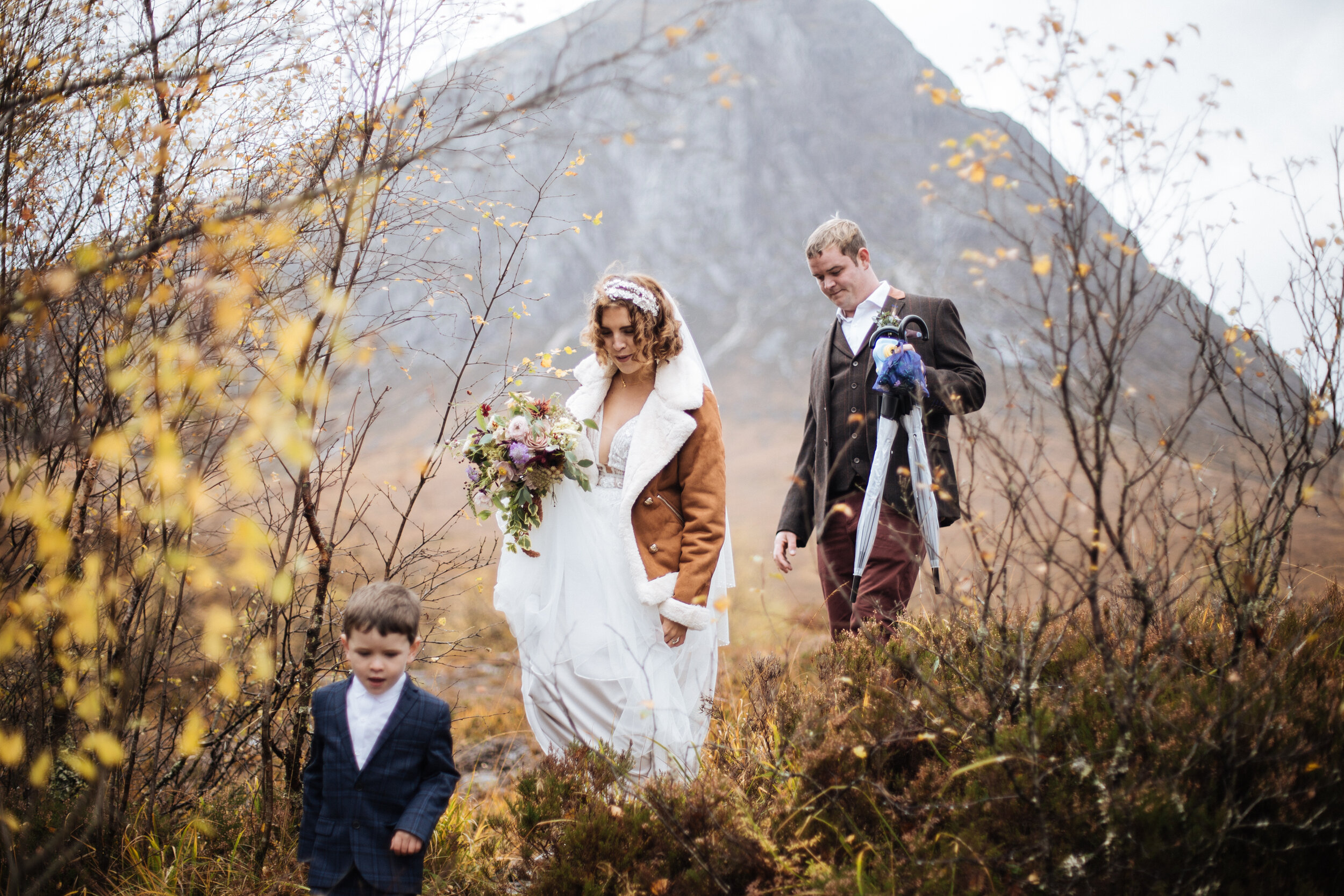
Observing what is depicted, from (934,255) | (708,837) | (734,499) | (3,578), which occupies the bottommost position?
(708,837)

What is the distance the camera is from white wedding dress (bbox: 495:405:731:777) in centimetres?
310

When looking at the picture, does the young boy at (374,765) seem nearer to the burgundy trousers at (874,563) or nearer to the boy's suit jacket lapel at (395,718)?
the boy's suit jacket lapel at (395,718)

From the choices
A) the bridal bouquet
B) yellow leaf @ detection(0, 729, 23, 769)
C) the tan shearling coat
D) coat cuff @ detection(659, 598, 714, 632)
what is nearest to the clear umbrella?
the tan shearling coat

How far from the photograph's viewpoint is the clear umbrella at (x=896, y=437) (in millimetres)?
2939

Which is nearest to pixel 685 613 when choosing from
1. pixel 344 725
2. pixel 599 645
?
pixel 599 645

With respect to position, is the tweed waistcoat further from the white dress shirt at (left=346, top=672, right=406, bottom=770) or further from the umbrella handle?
the white dress shirt at (left=346, top=672, right=406, bottom=770)

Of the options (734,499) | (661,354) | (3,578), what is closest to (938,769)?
(661,354)

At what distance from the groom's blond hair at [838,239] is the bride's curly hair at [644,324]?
675 mm

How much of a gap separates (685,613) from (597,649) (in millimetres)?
404

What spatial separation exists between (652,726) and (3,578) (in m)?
2.18

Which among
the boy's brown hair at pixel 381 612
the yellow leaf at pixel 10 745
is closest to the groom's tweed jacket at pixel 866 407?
the boy's brown hair at pixel 381 612

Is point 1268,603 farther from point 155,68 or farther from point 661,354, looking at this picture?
point 155,68

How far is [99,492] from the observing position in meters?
2.75

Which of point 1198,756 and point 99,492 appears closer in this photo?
point 1198,756
